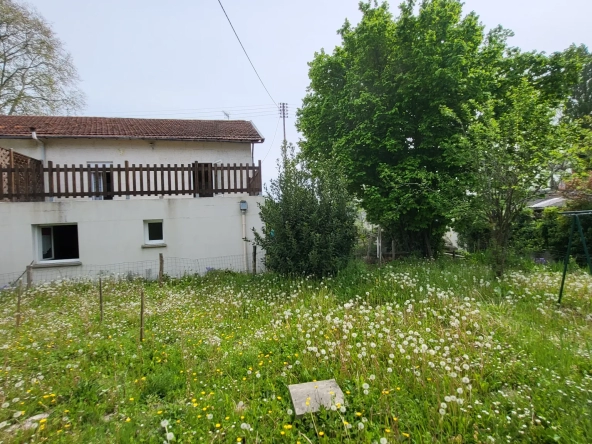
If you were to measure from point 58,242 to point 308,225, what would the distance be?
7751 millimetres

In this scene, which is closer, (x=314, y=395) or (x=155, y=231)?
(x=314, y=395)

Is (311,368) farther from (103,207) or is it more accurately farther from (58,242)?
(58,242)

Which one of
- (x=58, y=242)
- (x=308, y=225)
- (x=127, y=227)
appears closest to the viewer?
(x=308, y=225)

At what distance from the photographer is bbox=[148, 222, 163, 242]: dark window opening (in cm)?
853

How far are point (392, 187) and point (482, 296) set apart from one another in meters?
4.92

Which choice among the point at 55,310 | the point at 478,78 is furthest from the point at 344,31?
the point at 55,310

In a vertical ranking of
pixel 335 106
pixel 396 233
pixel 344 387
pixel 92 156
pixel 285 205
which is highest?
pixel 335 106

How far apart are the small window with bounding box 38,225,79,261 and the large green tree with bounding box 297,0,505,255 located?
845 centimetres

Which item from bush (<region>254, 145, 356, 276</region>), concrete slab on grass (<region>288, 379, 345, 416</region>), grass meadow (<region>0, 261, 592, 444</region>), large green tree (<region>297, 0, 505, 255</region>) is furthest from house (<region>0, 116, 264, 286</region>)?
concrete slab on grass (<region>288, 379, 345, 416</region>)

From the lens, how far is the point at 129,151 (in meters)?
11.2

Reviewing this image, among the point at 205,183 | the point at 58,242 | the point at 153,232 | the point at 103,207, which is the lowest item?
the point at 58,242

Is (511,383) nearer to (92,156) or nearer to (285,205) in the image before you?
(285,205)

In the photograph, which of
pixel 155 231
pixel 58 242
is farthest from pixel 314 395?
pixel 58 242

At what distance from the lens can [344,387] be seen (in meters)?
2.81
